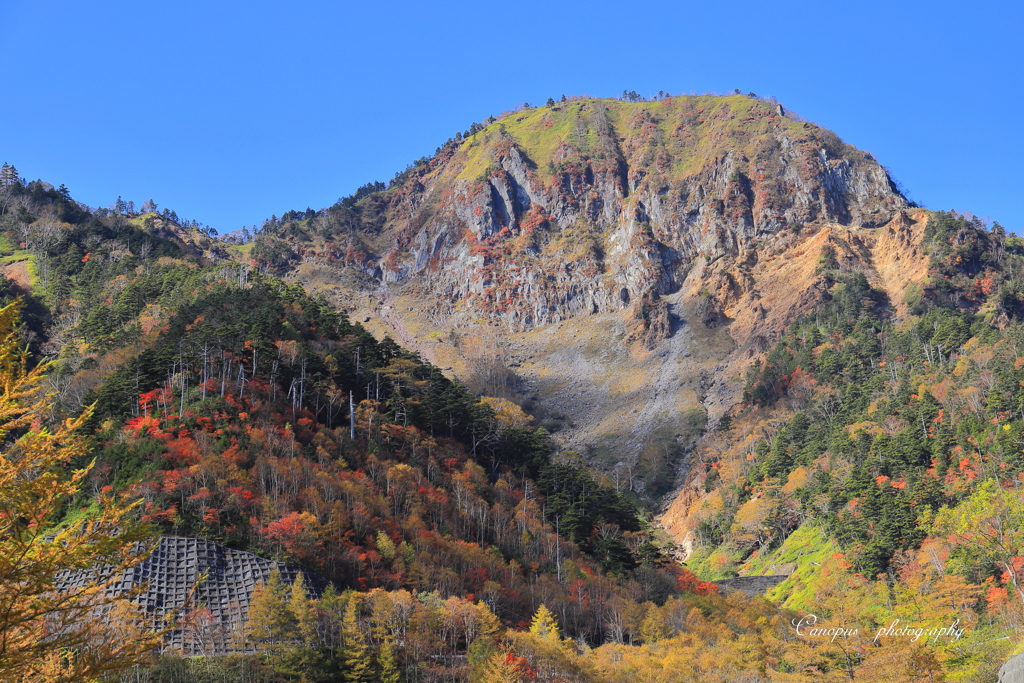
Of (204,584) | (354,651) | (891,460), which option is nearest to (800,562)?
(891,460)

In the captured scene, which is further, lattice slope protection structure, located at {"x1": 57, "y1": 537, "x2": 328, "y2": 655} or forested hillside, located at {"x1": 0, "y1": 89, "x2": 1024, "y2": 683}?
forested hillside, located at {"x1": 0, "y1": 89, "x2": 1024, "y2": 683}

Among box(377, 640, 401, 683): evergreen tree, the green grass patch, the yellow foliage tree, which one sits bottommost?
box(377, 640, 401, 683): evergreen tree

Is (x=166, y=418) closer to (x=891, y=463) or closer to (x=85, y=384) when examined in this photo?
(x=85, y=384)

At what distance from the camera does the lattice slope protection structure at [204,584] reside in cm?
5247

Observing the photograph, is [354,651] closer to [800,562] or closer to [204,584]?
[204,584]

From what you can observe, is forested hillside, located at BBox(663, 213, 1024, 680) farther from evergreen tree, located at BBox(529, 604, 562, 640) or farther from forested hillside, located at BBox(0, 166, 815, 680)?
evergreen tree, located at BBox(529, 604, 562, 640)

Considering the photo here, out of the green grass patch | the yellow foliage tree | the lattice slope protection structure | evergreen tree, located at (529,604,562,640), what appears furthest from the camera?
the green grass patch

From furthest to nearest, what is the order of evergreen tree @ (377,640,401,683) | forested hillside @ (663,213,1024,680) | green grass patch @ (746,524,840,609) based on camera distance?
1. green grass patch @ (746,524,840,609)
2. forested hillside @ (663,213,1024,680)
3. evergreen tree @ (377,640,401,683)

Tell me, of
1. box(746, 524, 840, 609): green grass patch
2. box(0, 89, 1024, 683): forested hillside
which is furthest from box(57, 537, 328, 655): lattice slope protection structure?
box(746, 524, 840, 609): green grass patch

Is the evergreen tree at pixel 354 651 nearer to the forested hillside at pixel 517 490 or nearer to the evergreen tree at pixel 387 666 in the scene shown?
the forested hillside at pixel 517 490

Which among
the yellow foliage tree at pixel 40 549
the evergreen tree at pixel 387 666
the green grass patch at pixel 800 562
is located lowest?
the evergreen tree at pixel 387 666

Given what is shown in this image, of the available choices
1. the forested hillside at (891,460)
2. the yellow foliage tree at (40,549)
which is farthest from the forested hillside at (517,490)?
the yellow foliage tree at (40,549)

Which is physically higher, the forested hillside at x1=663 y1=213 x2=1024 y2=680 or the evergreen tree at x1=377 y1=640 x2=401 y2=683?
the forested hillside at x1=663 y1=213 x2=1024 y2=680

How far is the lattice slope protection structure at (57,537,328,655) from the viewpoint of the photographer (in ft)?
172
